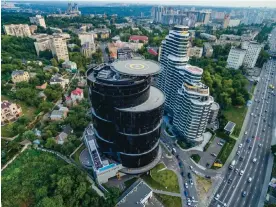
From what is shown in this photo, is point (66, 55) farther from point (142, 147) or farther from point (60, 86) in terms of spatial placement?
point (142, 147)

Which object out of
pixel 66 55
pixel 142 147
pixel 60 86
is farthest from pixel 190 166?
pixel 66 55

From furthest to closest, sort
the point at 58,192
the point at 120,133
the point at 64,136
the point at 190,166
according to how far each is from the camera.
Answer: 1. the point at 64,136
2. the point at 190,166
3. the point at 120,133
4. the point at 58,192

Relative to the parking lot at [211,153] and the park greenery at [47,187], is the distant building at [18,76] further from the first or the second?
the parking lot at [211,153]

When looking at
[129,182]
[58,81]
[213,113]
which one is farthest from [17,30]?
[213,113]

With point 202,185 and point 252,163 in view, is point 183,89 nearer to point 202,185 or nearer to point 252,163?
point 202,185

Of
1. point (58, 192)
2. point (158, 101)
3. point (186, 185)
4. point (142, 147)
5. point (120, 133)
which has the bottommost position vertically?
point (186, 185)

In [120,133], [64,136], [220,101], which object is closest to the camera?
[120,133]

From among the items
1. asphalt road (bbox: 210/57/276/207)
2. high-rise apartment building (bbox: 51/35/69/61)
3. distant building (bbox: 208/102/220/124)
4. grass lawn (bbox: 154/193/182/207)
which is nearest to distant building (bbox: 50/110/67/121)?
grass lawn (bbox: 154/193/182/207)

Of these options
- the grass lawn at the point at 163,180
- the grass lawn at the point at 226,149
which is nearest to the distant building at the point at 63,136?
the grass lawn at the point at 163,180
